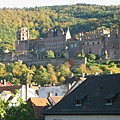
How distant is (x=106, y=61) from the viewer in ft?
516

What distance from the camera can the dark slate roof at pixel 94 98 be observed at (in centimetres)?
3472

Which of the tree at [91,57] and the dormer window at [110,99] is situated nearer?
the dormer window at [110,99]

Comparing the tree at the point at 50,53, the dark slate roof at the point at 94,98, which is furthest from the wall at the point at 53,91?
the tree at the point at 50,53

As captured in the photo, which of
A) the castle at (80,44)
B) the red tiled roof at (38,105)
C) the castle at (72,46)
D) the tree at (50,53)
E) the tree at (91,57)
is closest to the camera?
the red tiled roof at (38,105)

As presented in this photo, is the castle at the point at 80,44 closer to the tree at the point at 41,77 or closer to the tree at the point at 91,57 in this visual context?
the tree at the point at 91,57

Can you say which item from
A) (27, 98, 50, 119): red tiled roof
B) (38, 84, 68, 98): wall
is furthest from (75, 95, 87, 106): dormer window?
(38, 84, 68, 98): wall

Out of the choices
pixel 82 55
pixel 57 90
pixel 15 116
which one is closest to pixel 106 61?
pixel 82 55

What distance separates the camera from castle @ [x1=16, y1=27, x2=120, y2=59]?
6518 inches

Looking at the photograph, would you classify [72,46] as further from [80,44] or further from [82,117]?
[82,117]

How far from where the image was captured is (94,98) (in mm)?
36531

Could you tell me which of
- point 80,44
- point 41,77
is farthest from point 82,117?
point 80,44

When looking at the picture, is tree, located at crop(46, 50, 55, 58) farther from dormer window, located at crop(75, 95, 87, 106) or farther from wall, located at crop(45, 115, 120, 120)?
dormer window, located at crop(75, 95, 87, 106)

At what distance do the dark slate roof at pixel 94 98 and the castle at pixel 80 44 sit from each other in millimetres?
123335

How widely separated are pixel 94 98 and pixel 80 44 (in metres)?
136
